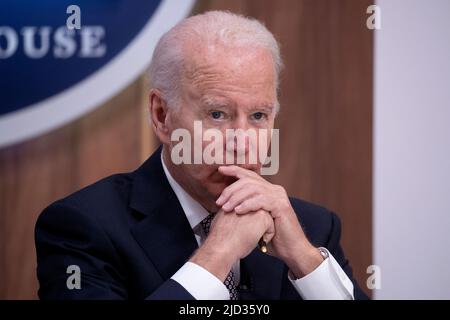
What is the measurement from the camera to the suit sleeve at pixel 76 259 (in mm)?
1546

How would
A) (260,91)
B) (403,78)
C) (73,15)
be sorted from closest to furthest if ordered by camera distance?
1. (260,91)
2. (73,15)
3. (403,78)

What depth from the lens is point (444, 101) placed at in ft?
7.58

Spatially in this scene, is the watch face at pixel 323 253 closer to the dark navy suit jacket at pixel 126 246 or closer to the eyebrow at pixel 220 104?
the dark navy suit jacket at pixel 126 246

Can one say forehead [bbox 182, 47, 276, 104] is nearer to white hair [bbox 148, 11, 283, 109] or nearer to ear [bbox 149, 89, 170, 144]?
white hair [bbox 148, 11, 283, 109]

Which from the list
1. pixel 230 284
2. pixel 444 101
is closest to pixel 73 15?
pixel 230 284

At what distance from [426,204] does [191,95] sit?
1.05m

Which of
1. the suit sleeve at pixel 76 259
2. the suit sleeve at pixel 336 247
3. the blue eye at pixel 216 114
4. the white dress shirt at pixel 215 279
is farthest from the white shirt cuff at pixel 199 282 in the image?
the suit sleeve at pixel 336 247

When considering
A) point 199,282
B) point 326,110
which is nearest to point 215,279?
point 199,282

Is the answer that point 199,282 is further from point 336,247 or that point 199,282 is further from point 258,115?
point 336,247

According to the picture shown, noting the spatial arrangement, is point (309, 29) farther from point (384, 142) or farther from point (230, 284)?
point (230, 284)

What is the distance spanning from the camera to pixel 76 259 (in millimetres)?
1583

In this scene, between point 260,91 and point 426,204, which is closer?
point 260,91

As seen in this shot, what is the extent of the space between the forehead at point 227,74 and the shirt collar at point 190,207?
0.26 meters
